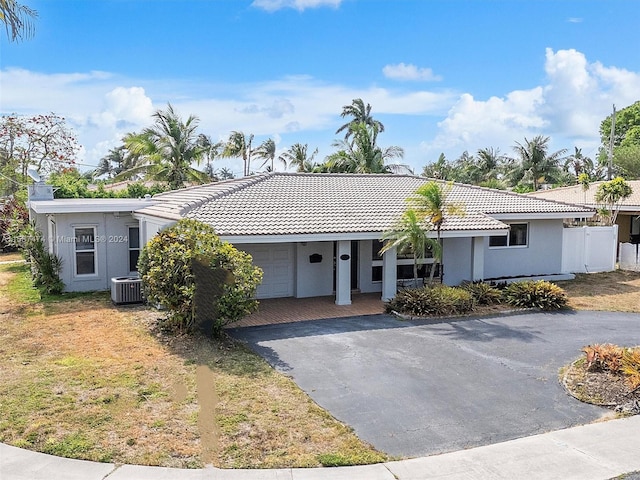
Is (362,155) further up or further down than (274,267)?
further up

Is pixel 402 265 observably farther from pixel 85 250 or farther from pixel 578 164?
pixel 578 164

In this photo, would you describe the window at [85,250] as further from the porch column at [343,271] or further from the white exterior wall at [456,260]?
the white exterior wall at [456,260]

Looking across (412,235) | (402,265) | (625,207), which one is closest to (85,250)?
(402,265)

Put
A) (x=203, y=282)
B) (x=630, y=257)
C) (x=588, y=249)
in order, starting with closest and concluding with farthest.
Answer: (x=203, y=282) → (x=588, y=249) → (x=630, y=257)

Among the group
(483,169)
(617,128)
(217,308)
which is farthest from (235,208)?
(617,128)

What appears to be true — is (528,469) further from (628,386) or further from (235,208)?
(235,208)

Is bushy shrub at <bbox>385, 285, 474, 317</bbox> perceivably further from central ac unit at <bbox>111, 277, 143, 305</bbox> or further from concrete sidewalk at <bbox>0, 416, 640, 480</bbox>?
concrete sidewalk at <bbox>0, 416, 640, 480</bbox>

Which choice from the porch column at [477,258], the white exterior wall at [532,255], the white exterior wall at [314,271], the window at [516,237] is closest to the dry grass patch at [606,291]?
the white exterior wall at [532,255]
